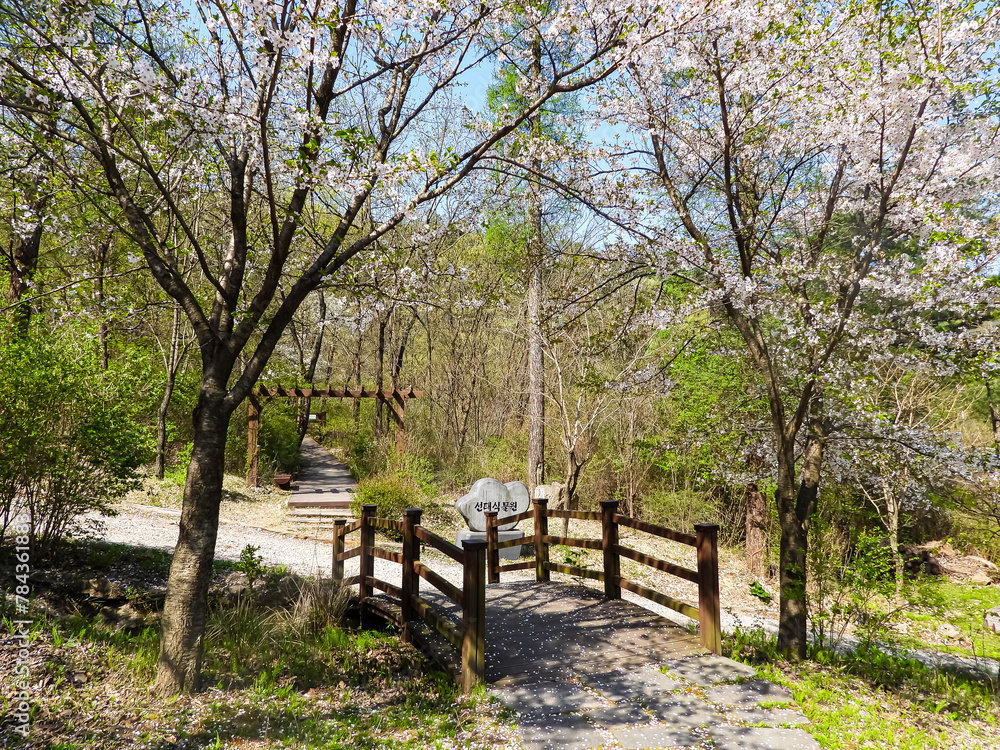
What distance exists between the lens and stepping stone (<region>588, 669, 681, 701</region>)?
12.5 ft

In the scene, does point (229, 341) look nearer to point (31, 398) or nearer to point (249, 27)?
point (249, 27)

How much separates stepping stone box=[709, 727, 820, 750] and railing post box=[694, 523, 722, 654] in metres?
1.13

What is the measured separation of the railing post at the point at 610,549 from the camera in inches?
225

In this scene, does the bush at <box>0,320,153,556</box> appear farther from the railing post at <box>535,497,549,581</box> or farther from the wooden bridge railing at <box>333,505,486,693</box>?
the railing post at <box>535,497,549,581</box>

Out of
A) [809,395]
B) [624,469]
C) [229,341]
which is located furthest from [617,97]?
[624,469]

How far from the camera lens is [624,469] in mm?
13109

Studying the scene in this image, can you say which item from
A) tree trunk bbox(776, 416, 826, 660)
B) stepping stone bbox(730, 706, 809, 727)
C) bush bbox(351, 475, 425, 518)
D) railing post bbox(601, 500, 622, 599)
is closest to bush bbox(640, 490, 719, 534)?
Result: bush bbox(351, 475, 425, 518)

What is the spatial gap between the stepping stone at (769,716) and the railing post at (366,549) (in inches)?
145

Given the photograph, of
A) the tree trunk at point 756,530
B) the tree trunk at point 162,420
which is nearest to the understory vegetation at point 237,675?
the tree trunk at point 162,420

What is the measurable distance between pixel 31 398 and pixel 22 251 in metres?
5.35

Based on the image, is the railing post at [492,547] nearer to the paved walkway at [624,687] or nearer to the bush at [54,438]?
the paved walkway at [624,687]

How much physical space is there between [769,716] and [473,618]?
6.62ft

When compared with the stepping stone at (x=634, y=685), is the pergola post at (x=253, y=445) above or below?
above

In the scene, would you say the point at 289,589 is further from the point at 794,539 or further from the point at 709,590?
the point at 794,539
